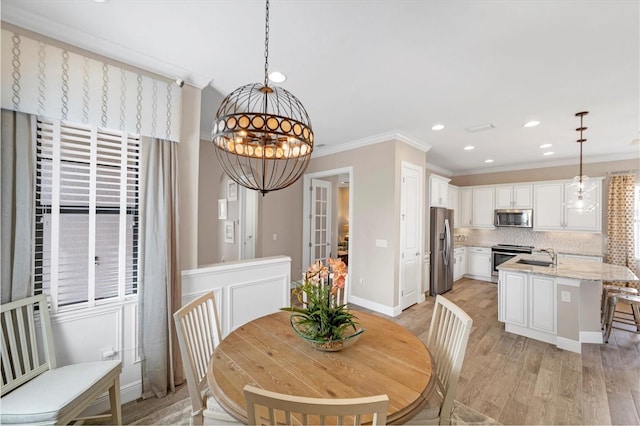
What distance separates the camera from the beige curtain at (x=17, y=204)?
60.7 inches

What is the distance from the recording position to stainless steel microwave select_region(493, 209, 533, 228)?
5.47m

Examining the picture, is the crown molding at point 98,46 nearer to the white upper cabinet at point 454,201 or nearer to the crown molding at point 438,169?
the crown molding at point 438,169

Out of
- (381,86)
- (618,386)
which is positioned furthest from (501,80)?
(618,386)

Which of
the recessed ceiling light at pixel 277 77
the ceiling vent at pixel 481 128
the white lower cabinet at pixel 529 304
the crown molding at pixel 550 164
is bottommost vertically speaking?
the white lower cabinet at pixel 529 304

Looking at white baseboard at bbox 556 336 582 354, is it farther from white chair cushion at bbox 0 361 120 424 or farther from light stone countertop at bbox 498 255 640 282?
white chair cushion at bbox 0 361 120 424

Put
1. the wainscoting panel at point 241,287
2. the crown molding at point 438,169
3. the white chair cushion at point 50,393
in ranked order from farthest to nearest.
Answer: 1. the crown molding at point 438,169
2. the wainscoting panel at point 241,287
3. the white chair cushion at point 50,393

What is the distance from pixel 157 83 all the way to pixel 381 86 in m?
2.01

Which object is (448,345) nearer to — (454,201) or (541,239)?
(454,201)

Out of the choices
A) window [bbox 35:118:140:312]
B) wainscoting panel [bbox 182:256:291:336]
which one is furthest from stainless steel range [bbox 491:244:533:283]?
window [bbox 35:118:140:312]

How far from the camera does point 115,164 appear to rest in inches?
78.1

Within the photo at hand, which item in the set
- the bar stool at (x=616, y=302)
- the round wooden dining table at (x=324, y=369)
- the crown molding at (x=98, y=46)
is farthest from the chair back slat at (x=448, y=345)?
the bar stool at (x=616, y=302)

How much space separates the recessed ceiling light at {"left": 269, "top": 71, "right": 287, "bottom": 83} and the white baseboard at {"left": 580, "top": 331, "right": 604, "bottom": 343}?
448 cm

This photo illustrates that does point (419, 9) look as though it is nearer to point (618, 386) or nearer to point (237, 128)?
point (237, 128)

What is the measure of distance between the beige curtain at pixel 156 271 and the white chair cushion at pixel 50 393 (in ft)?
1.28
